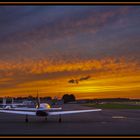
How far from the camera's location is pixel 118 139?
47.2 feet

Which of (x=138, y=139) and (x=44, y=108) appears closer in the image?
(x=138, y=139)
